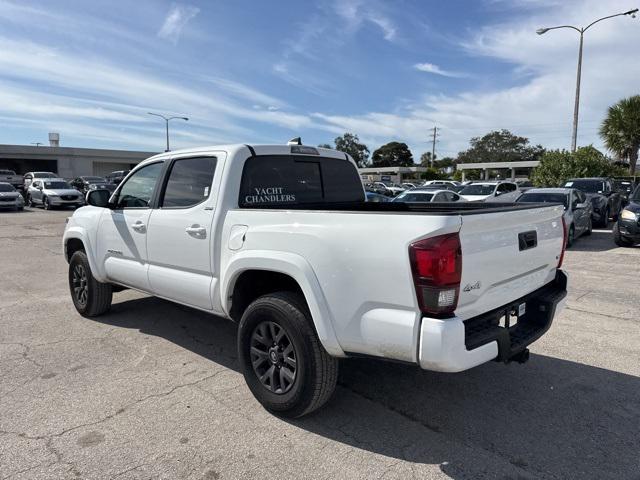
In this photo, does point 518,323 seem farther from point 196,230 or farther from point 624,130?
point 624,130

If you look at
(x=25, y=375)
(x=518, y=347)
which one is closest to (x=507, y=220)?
(x=518, y=347)

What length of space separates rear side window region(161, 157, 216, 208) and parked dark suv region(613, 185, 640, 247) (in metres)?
10.5

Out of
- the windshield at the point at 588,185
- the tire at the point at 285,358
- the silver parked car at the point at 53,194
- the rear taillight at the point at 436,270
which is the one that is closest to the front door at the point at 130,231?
the tire at the point at 285,358

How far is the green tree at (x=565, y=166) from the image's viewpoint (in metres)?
23.0

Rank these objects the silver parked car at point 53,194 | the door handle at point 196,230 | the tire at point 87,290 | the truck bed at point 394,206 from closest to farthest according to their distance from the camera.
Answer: the door handle at point 196,230 → the truck bed at point 394,206 → the tire at point 87,290 → the silver parked car at point 53,194

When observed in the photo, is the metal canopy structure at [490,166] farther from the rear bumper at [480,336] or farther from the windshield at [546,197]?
the rear bumper at [480,336]

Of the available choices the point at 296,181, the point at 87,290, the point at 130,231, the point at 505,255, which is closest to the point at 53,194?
the point at 87,290

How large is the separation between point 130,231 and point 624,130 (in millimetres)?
38622

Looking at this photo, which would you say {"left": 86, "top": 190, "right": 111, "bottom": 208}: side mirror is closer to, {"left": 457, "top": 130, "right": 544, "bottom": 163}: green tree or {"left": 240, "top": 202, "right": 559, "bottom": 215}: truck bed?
{"left": 240, "top": 202, "right": 559, "bottom": 215}: truck bed

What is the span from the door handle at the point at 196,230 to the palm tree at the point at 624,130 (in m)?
38.5

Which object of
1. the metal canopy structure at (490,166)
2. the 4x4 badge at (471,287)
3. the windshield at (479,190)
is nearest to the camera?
the 4x4 badge at (471,287)

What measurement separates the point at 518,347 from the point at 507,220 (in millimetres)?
836

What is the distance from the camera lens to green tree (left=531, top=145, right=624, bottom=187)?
2303cm

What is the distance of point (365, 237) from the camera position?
2691 millimetres
